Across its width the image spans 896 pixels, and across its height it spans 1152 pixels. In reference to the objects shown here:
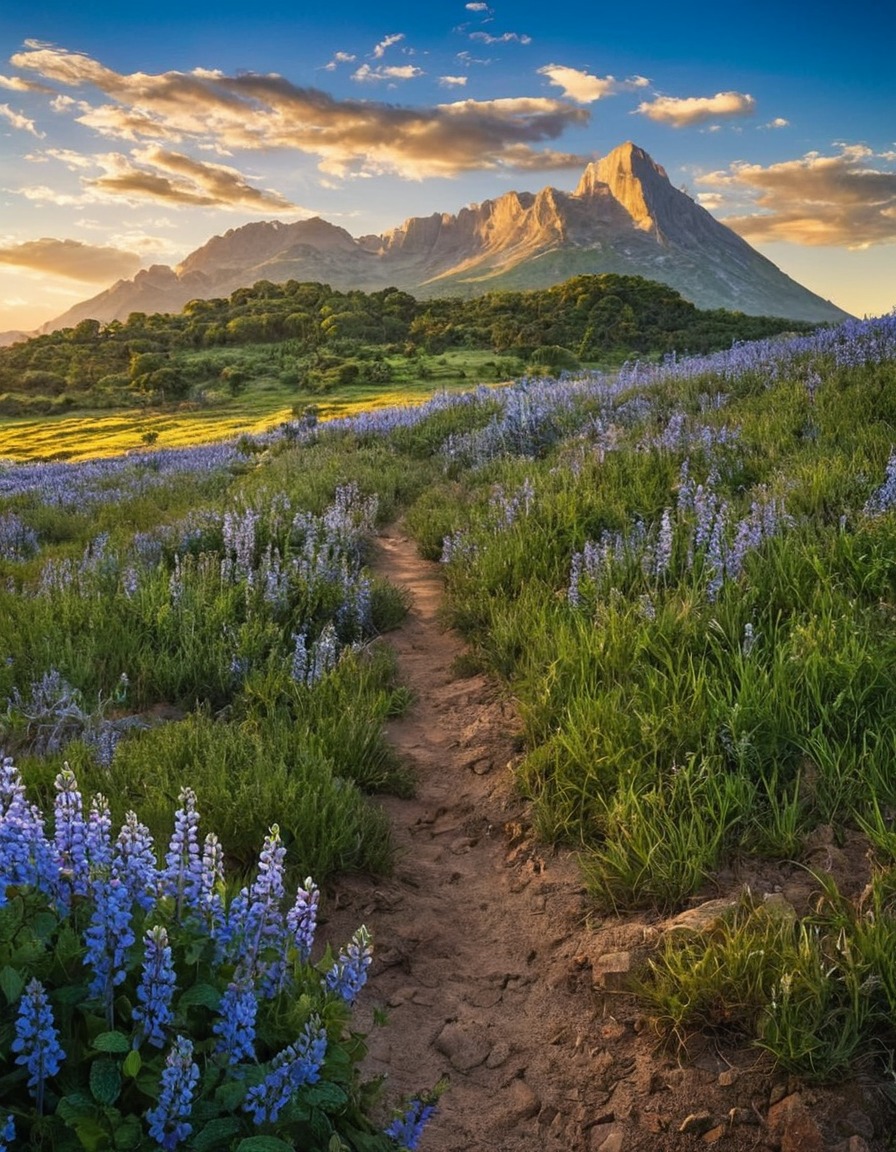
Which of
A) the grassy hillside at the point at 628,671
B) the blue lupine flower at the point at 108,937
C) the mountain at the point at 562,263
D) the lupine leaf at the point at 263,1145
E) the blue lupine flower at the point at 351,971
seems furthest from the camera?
the mountain at the point at 562,263

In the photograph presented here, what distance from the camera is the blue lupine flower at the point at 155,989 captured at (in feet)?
5.36

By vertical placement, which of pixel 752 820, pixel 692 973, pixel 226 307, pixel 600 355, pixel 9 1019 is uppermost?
pixel 226 307

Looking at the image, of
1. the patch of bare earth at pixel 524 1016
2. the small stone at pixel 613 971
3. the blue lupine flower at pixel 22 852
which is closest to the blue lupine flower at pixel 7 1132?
the blue lupine flower at pixel 22 852

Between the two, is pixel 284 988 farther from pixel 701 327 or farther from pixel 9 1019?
pixel 701 327

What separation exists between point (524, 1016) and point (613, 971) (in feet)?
1.20

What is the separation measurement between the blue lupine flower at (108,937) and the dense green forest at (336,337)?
1121 inches

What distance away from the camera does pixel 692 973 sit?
2.54m

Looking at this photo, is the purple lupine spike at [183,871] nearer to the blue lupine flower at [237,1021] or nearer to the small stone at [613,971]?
the blue lupine flower at [237,1021]

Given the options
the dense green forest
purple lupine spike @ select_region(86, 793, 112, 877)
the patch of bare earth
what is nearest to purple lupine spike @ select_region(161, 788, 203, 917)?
purple lupine spike @ select_region(86, 793, 112, 877)

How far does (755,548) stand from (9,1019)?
4.51m

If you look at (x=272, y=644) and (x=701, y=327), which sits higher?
(x=701, y=327)

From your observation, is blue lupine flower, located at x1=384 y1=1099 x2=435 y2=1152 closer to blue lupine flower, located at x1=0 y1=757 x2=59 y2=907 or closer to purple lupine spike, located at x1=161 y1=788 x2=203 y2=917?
purple lupine spike, located at x1=161 y1=788 x2=203 y2=917

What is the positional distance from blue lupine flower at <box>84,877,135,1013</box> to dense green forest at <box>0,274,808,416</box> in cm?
2848

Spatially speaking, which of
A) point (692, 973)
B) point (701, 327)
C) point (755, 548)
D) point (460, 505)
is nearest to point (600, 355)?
point (701, 327)
